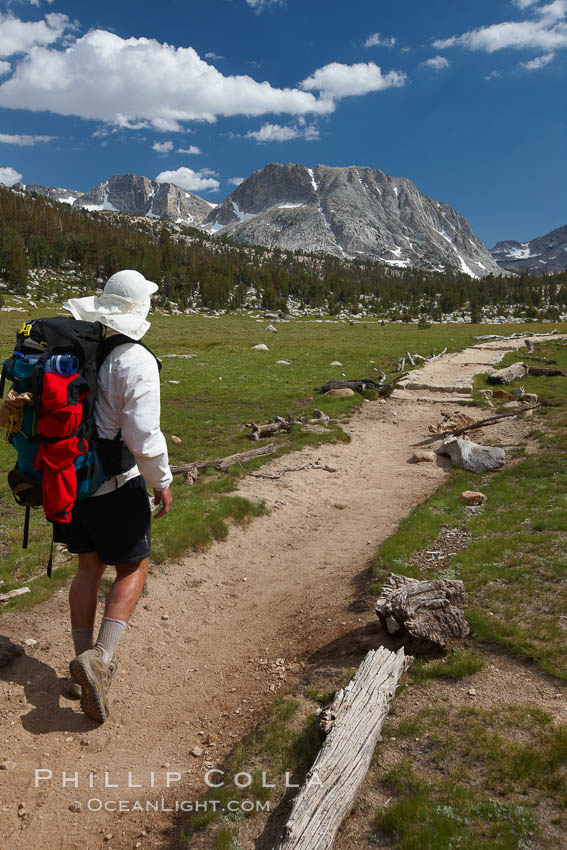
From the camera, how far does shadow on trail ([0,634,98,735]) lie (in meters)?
4.96

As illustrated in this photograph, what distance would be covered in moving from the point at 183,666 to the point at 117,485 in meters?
3.33

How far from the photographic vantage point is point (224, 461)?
47.4 ft

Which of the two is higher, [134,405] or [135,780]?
[134,405]

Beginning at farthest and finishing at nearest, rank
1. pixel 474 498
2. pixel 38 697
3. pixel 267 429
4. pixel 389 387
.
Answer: pixel 389 387 → pixel 267 429 → pixel 474 498 → pixel 38 697

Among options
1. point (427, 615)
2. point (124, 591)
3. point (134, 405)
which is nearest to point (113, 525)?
point (124, 591)

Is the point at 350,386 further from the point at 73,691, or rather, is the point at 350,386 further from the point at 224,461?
the point at 73,691

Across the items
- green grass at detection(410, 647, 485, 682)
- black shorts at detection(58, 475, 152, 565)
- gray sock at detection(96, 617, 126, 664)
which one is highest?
black shorts at detection(58, 475, 152, 565)

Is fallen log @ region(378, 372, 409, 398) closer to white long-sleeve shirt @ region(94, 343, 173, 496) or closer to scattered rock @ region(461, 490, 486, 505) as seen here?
scattered rock @ region(461, 490, 486, 505)

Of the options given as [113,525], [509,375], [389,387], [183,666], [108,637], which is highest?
[509,375]

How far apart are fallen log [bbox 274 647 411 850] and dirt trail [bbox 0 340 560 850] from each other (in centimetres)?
128

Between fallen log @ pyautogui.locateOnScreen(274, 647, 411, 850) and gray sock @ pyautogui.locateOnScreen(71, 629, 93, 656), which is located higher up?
gray sock @ pyautogui.locateOnScreen(71, 629, 93, 656)

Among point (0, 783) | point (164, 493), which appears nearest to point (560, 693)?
point (164, 493)

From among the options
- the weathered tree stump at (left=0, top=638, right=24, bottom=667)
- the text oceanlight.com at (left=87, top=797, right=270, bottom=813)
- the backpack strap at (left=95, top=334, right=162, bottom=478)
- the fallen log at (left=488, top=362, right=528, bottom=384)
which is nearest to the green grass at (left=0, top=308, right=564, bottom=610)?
the weathered tree stump at (left=0, top=638, right=24, bottom=667)

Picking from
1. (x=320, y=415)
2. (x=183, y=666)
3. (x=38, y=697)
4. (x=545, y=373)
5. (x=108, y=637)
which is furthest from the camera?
(x=545, y=373)
